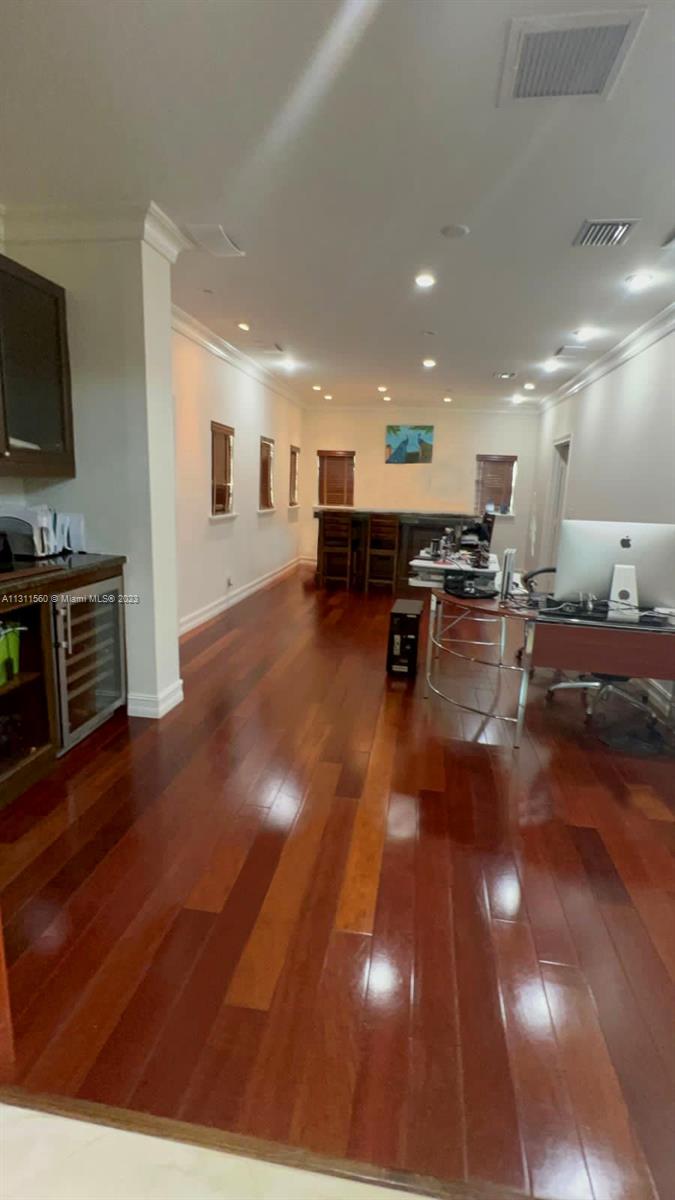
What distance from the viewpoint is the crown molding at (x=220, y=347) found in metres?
4.75

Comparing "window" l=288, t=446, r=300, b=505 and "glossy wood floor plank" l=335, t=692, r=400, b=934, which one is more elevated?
"window" l=288, t=446, r=300, b=505

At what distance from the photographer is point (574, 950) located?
1804 millimetres

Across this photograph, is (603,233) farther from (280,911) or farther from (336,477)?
(336,477)

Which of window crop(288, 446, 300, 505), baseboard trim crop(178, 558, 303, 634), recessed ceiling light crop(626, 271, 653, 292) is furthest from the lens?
window crop(288, 446, 300, 505)

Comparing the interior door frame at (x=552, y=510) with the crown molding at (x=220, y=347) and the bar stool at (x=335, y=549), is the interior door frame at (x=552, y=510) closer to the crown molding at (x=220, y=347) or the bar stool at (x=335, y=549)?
the bar stool at (x=335, y=549)

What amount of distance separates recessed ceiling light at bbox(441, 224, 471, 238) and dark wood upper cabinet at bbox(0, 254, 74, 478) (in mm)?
2117

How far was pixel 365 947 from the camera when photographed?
1773mm

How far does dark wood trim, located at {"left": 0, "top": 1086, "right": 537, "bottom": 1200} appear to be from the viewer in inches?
45.6

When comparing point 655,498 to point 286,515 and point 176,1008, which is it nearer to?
point 176,1008

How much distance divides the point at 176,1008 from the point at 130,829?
0.92m

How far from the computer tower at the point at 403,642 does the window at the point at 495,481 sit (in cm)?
597

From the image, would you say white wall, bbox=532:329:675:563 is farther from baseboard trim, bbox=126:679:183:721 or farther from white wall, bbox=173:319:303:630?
white wall, bbox=173:319:303:630

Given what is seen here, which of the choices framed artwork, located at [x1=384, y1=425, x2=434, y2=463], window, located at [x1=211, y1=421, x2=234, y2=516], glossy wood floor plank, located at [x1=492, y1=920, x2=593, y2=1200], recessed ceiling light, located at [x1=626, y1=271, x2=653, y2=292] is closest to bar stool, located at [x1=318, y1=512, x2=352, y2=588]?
window, located at [x1=211, y1=421, x2=234, y2=516]

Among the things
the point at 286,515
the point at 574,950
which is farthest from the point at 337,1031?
the point at 286,515
